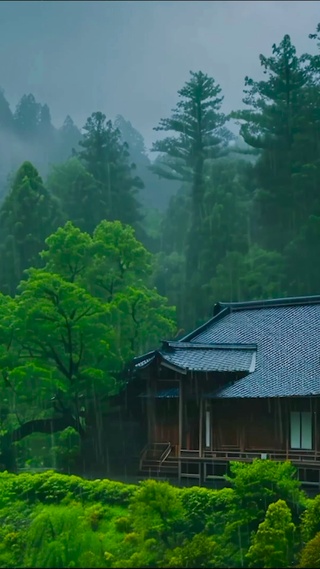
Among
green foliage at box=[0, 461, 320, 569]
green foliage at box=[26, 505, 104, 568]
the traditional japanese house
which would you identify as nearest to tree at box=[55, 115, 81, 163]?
the traditional japanese house

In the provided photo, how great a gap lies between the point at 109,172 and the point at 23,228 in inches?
471

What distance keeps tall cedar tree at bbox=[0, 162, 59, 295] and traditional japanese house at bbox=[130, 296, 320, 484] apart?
1884cm

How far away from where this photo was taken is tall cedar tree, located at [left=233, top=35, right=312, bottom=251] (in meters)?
42.1

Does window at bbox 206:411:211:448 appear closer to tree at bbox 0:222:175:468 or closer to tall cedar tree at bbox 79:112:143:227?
tree at bbox 0:222:175:468

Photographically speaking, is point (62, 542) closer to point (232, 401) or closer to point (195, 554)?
point (195, 554)

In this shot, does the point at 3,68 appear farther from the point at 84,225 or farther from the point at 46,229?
the point at 46,229

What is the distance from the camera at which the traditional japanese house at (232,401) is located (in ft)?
72.4

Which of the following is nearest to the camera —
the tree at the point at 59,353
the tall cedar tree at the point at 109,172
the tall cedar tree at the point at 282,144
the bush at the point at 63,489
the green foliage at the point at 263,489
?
the green foliage at the point at 263,489

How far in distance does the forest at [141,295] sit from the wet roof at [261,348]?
2565 mm

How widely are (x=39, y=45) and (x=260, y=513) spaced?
216 feet

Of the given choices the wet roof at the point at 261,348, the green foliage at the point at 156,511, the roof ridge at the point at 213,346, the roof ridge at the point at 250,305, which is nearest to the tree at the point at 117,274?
the roof ridge at the point at 250,305

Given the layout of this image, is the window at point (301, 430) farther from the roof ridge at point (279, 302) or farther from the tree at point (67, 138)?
the tree at point (67, 138)

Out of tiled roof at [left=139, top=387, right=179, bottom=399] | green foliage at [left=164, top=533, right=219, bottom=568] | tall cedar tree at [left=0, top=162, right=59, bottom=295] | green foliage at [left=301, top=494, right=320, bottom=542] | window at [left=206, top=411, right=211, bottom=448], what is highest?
tall cedar tree at [left=0, top=162, right=59, bottom=295]

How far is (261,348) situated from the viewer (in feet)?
82.0
